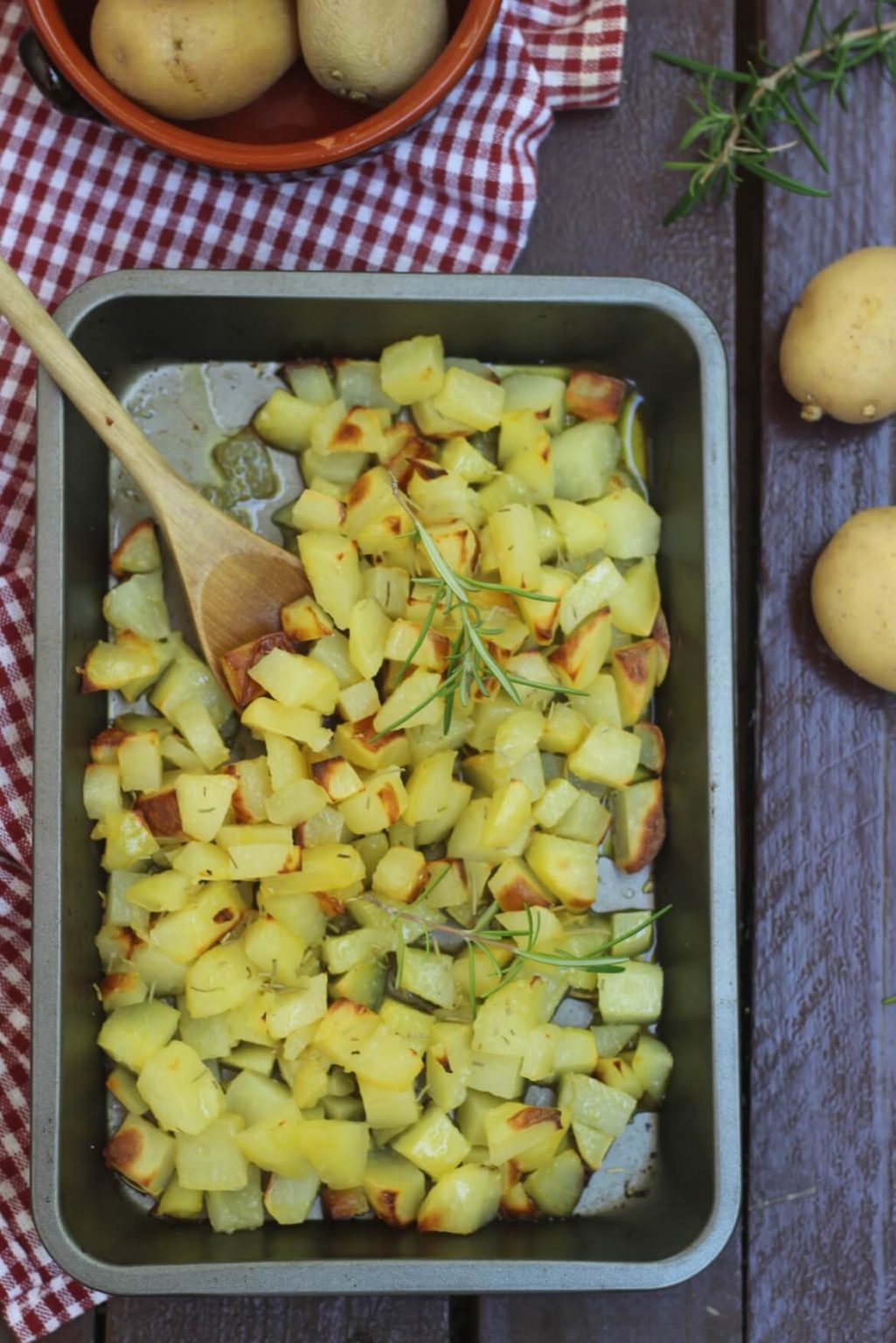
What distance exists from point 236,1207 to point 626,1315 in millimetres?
369

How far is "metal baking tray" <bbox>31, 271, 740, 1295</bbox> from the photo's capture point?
38.4 inches

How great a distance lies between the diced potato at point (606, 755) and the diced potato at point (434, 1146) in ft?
1.01

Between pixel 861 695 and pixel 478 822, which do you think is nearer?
pixel 478 822

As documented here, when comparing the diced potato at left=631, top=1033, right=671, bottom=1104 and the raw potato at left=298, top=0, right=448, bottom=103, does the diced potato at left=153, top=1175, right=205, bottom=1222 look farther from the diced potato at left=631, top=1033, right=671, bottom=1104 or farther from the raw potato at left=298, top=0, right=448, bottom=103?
the raw potato at left=298, top=0, right=448, bottom=103

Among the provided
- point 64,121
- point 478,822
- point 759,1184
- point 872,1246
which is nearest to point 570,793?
point 478,822

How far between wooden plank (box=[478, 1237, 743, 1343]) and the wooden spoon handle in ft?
2.56

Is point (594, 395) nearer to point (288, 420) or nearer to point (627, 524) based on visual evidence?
point (627, 524)

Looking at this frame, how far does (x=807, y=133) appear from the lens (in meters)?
1.19

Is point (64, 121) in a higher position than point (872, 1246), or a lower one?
higher

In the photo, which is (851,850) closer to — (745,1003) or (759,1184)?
(745,1003)

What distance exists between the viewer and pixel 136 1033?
1059 mm

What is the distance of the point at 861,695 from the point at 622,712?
25 centimetres

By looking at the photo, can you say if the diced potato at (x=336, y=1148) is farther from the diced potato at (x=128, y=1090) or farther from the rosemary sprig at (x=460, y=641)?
the rosemary sprig at (x=460, y=641)

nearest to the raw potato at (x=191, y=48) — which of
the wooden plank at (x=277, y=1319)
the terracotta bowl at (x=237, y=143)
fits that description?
the terracotta bowl at (x=237, y=143)
